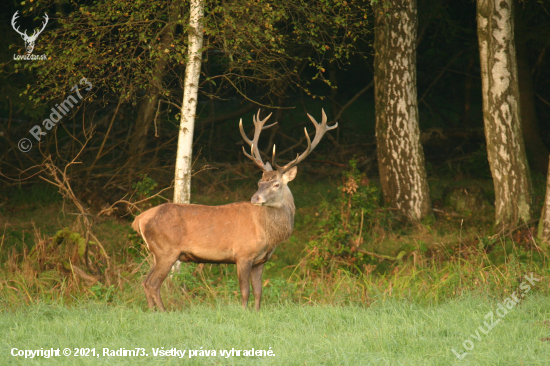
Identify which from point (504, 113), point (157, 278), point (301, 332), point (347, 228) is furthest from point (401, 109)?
point (301, 332)

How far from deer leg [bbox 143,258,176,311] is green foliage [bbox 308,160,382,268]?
8.28 ft

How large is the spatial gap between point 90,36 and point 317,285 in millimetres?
4055

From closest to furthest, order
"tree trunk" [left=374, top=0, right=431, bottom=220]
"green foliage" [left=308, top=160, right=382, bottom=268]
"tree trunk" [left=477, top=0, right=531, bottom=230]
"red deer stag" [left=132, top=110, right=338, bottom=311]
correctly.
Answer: "red deer stag" [left=132, top=110, right=338, bottom=311]
"green foliage" [left=308, top=160, right=382, bottom=268]
"tree trunk" [left=477, top=0, right=531, bottom=230]
"tree trunk" [left=374, top=0, right=431, bottom=220]

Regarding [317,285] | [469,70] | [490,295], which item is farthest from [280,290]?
[469,70]

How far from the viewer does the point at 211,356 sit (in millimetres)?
4352

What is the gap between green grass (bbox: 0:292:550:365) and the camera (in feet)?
14.3

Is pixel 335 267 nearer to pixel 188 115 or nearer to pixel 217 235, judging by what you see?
pixel 217 235

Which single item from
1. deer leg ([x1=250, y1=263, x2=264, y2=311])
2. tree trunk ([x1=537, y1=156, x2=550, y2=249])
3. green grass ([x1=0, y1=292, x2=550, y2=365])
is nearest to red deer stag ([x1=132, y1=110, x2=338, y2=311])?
deer leg ([x1=250, y1=263, x2=264, y2=311])

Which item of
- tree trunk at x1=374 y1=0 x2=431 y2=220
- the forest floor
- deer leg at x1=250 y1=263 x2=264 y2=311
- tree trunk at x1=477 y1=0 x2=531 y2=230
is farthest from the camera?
tree trunk at x1=374 y1=0 x2=431 y2=220

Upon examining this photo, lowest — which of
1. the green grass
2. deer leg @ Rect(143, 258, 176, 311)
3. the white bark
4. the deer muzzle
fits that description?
the green grass

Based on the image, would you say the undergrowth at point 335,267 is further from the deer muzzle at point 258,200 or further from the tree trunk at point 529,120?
the tree trunk at point 529,120

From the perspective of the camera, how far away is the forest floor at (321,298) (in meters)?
4.58

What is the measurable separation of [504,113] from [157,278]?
532 cm

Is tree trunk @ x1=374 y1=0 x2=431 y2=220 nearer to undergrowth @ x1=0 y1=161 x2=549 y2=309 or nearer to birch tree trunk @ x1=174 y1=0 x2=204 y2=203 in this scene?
undergrowth @ x1=0 y1=161 x2=549 y2=309
